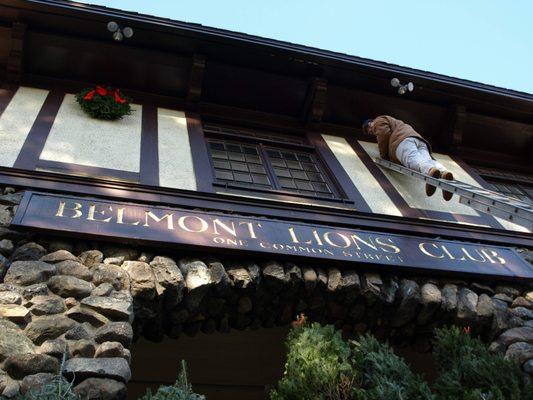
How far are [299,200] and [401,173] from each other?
173 cm

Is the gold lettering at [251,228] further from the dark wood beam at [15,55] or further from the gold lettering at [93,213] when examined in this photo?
the dark wood beam at [15,55]

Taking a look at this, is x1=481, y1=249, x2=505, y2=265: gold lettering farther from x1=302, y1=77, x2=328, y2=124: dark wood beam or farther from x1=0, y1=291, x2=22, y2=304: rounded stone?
x1=0, y1=291, x2=22, y2=304: rounded stone

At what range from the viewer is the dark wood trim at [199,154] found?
247 inches

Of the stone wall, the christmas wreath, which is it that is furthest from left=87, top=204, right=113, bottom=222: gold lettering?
the christmas wreath

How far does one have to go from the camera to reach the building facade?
4531 millimetres

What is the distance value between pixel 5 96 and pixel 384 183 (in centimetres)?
475

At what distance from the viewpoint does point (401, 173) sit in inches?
301

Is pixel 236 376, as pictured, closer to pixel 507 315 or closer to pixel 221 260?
pixel 221 260

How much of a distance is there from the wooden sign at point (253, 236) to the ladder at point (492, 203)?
0.56 meters

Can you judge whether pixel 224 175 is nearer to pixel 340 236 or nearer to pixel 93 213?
pixel 340 236

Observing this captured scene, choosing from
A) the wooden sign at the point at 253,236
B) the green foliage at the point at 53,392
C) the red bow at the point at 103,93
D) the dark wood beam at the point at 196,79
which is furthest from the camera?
the dark wood beam at the point at 196,79

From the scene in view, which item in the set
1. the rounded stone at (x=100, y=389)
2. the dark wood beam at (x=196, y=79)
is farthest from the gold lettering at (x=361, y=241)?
the dark wood beam at (x=196, y=79)

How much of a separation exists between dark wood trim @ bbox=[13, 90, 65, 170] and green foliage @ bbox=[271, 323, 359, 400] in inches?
127

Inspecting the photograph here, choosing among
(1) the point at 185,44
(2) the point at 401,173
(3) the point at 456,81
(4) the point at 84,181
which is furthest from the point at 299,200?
(3) the point at 456,81
